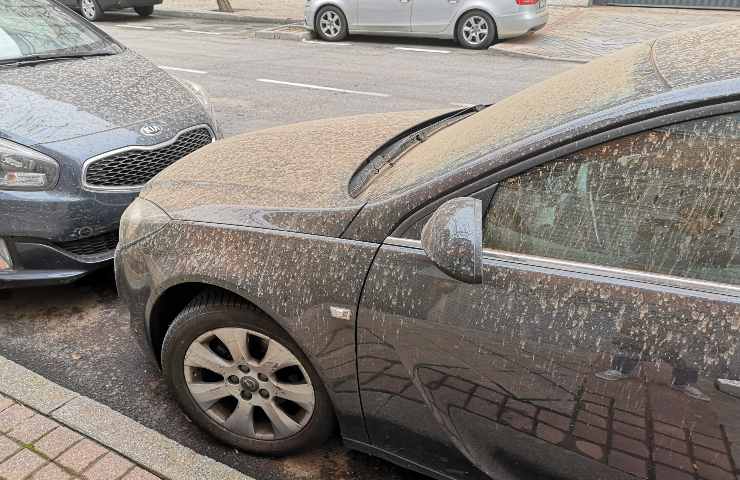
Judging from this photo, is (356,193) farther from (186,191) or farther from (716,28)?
(716,28)

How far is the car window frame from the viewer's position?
144 cm

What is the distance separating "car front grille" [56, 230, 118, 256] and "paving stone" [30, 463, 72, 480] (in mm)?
1210

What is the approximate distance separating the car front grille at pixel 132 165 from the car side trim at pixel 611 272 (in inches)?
81.1

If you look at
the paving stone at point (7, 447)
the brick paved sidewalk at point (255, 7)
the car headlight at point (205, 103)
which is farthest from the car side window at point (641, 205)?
the brick paved sidewalk at point (255, 7)

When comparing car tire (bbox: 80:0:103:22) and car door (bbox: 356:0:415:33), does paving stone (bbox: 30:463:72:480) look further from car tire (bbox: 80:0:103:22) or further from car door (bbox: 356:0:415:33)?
car tire (bbox: 80:0:103:22)

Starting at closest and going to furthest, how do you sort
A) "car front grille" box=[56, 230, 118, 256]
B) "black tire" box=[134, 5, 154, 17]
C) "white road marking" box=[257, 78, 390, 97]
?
"car front grille" box=[56, 230, 118, 256], "white road marking" box=[257, 78, 390, 97], "black tire" box=[134, 5, 154, 17]

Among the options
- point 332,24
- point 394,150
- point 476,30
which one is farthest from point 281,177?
point 332,24

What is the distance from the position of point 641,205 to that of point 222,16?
49.7 feet

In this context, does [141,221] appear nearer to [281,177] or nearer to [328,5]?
[281,177]

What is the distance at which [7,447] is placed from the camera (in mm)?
2229

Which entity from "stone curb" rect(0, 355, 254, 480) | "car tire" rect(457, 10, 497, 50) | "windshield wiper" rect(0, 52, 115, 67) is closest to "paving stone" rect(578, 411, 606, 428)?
"stone curb" rect(0, 355, 254, 480)

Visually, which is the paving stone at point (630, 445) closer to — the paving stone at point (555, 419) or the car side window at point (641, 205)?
the paving stone at point (555, 419)

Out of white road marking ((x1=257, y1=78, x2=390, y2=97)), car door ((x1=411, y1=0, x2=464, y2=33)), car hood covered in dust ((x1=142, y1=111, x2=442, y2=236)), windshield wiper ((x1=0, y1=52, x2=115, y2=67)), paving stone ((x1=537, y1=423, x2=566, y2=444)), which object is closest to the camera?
paving stone ((x1=537, y1=423, x2=566, y2=444))

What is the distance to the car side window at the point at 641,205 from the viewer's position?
1442mm
